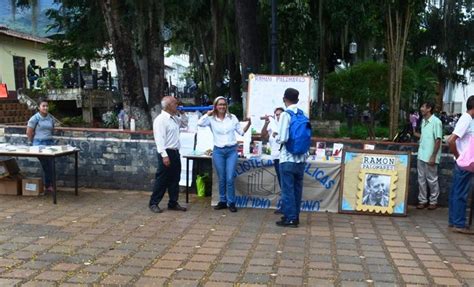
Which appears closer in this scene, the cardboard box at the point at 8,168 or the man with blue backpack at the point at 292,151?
the man with blue backpack at the point at 292,151

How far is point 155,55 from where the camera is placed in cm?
1123

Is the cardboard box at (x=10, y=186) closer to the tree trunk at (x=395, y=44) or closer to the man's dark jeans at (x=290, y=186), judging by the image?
the man's dark jeans at (x=290, y=186)

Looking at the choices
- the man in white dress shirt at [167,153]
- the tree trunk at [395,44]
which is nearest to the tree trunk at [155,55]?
the man in white dress shirt at [167,153]

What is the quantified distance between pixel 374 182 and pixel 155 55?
6.23 m

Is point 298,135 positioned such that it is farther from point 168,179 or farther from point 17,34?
point 17,34

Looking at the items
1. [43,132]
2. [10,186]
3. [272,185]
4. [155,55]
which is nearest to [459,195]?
[272,185]

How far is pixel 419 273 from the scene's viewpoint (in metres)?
4.65

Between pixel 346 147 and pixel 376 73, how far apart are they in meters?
5.52

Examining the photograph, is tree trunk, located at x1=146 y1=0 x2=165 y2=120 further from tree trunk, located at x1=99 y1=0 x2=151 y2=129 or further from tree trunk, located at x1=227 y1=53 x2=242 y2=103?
tree trunk, located at x1=227 y1=53 x2=242 y2=103

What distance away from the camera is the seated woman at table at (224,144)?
22.8 feet

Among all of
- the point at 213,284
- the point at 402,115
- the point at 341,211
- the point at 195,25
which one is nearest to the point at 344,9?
the point at 402,115

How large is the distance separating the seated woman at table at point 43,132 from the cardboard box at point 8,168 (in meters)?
0.44

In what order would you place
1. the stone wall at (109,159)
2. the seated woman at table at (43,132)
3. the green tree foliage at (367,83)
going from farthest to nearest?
the green tree foliage at (367,83) → the stone wall at (109,159) → the seated woman at table at (43,132)

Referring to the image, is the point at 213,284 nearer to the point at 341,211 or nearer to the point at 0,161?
the point at 341,211
